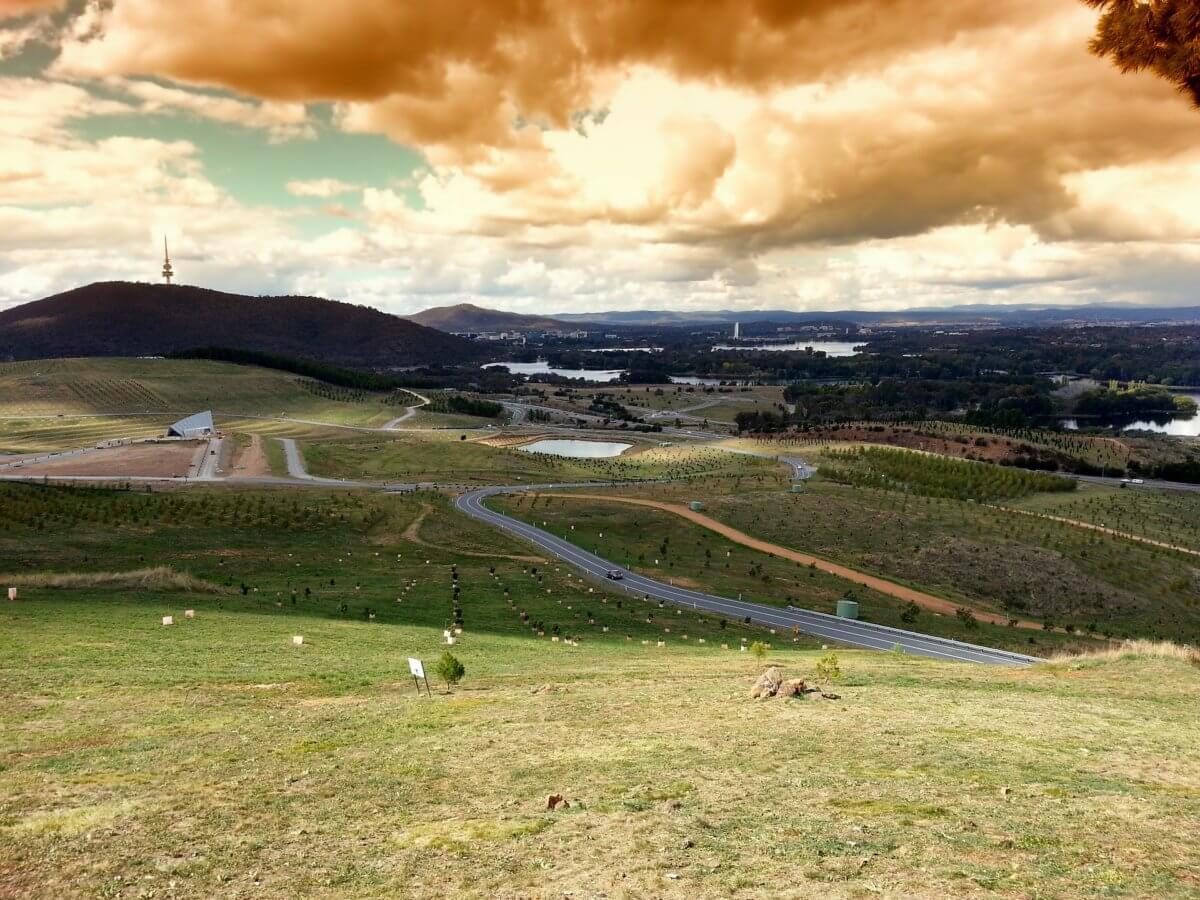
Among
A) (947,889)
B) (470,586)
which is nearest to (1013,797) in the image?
(947,889)

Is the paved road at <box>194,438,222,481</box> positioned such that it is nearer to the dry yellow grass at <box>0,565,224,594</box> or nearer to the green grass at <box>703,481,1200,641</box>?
the dry yellow grass at <box>0,565,224,594</box>

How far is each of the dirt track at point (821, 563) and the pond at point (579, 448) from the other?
2782 inches

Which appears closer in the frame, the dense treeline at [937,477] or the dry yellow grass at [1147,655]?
the dry yellow grass at [1147,655]

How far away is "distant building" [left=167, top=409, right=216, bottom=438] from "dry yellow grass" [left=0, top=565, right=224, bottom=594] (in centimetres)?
13268

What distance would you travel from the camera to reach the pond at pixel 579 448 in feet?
585

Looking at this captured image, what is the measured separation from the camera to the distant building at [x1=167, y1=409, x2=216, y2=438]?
164m

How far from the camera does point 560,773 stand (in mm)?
15641

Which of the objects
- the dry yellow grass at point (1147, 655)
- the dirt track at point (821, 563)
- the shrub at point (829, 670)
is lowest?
the dirt track at point (821, 563)

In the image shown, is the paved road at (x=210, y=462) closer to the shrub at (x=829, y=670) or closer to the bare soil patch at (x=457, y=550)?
the bare soil patch at (x=457, y=550)

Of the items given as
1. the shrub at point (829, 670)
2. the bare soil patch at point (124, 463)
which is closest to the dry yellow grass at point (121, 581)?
the shrub at point (829, 670)

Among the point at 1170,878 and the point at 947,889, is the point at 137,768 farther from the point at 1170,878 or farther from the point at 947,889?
the point at 1170,878

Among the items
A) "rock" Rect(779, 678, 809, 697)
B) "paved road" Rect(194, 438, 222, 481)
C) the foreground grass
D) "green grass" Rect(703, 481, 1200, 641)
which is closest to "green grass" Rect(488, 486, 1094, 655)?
"green grass" Rect(703, 481, 1200, 641)

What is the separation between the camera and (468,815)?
13.5m

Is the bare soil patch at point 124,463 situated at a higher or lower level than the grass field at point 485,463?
higher
